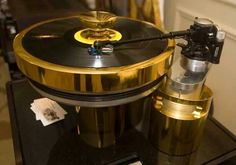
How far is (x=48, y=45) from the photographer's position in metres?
0.46

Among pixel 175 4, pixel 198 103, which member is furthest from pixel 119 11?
pixel 198 103

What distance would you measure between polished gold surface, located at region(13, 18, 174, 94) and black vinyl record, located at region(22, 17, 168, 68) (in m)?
0.02

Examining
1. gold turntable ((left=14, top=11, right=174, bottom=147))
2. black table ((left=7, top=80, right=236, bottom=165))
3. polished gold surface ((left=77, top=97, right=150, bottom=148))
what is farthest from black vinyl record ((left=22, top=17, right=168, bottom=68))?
black table ((left=7, top=80, right=236, bottom=165))

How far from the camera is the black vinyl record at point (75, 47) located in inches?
16.3

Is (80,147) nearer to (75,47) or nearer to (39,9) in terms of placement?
(75,47)

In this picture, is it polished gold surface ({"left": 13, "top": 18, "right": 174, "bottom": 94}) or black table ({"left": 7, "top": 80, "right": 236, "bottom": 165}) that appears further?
black table ({"left": 7, "top": 80, "right": 236, "bottom": 165})

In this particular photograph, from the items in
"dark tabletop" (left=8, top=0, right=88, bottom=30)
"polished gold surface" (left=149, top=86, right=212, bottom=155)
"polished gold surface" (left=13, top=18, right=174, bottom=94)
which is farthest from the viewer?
"dark tabletop" (left=8, top=0, right=88, bottom=30)

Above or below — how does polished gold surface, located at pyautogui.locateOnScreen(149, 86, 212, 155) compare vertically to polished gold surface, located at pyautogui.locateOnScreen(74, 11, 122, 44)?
below

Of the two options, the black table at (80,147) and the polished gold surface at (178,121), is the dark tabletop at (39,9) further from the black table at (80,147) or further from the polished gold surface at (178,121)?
the polished gold surface at (178,121)

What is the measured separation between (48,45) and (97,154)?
0.25 m

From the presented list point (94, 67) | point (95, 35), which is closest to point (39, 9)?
point (95, 35)

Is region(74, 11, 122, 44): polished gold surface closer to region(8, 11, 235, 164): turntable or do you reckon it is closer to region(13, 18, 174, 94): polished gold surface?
Answer: region(8, 11, 235, 164): turntable

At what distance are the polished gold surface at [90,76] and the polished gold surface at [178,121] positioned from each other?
0.12m

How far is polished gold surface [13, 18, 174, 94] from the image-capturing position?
1.25 feet
